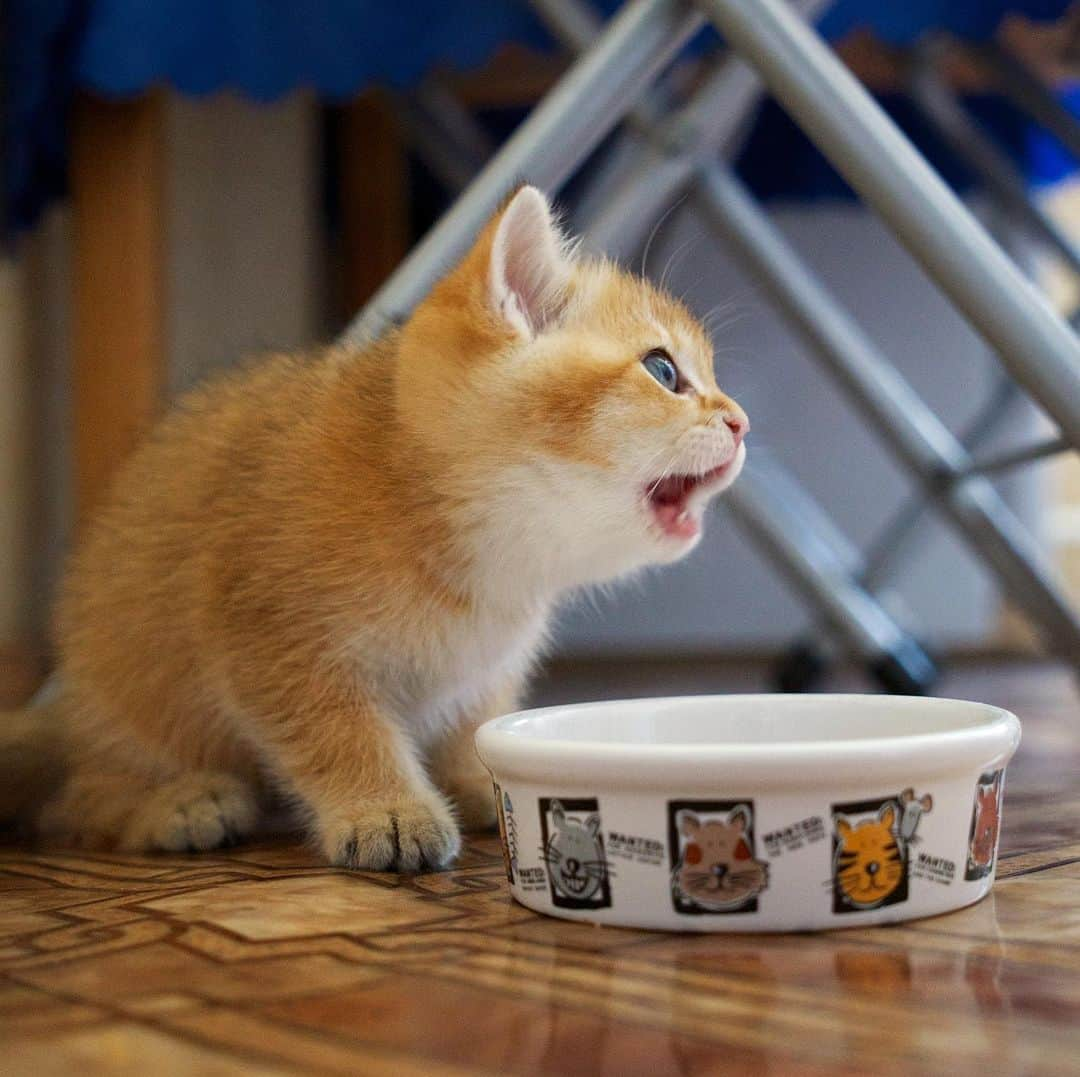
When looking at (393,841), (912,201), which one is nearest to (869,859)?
(393,841)

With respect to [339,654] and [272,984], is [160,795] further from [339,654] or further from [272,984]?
[272,984]

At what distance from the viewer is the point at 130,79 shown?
1738mm

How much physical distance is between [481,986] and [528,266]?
1.97 ft

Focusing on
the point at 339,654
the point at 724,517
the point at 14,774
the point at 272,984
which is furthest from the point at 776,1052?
the point at 724,517

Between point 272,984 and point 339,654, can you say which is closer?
point 272,984

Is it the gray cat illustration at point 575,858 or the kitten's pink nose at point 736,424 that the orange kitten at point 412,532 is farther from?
the gray cat illustration at point 575,858

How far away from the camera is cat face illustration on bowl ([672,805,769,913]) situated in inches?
32.4

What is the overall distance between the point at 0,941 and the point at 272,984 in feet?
0.69

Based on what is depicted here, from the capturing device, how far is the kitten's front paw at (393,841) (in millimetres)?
1072

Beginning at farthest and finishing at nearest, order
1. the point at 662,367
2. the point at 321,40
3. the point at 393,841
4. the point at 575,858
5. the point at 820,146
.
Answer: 1. the point at 321,40
2. the point at 820,146
3. the point at 662,367
4. the point at 393,841
5. the point at 575,858

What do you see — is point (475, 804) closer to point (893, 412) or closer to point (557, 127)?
point (557, 127)

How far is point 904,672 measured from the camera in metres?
2.11

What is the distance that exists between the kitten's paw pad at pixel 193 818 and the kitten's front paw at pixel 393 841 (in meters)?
0.15

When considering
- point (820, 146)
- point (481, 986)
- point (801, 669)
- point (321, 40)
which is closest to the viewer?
point (481, 986)
